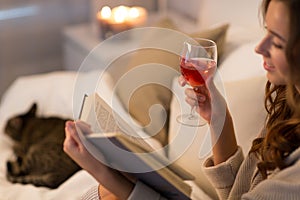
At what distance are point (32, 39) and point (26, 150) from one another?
45.3 inches

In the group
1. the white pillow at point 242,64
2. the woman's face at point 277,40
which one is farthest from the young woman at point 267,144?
the white pillow at point 242,64

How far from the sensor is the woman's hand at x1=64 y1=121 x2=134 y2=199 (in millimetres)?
1222

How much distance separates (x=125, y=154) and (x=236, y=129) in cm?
49

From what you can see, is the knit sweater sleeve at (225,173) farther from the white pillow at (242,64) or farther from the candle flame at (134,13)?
the candle flame at (134,13)

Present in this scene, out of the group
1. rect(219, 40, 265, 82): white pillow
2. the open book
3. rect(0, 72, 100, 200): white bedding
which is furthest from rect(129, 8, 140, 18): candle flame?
the open book

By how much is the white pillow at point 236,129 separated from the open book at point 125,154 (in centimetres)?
27

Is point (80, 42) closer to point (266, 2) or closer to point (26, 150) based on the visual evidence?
point (26, 150)

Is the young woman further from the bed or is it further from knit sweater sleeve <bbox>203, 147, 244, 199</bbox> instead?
the bed

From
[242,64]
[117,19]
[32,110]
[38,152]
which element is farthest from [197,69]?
[117,19]

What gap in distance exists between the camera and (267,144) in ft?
4.15

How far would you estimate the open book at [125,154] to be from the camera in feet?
3.87

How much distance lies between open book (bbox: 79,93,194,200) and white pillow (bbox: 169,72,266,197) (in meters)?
0.27

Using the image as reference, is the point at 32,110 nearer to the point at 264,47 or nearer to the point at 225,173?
the point at 225,173

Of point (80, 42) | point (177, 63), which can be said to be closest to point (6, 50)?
point (80, 42)
